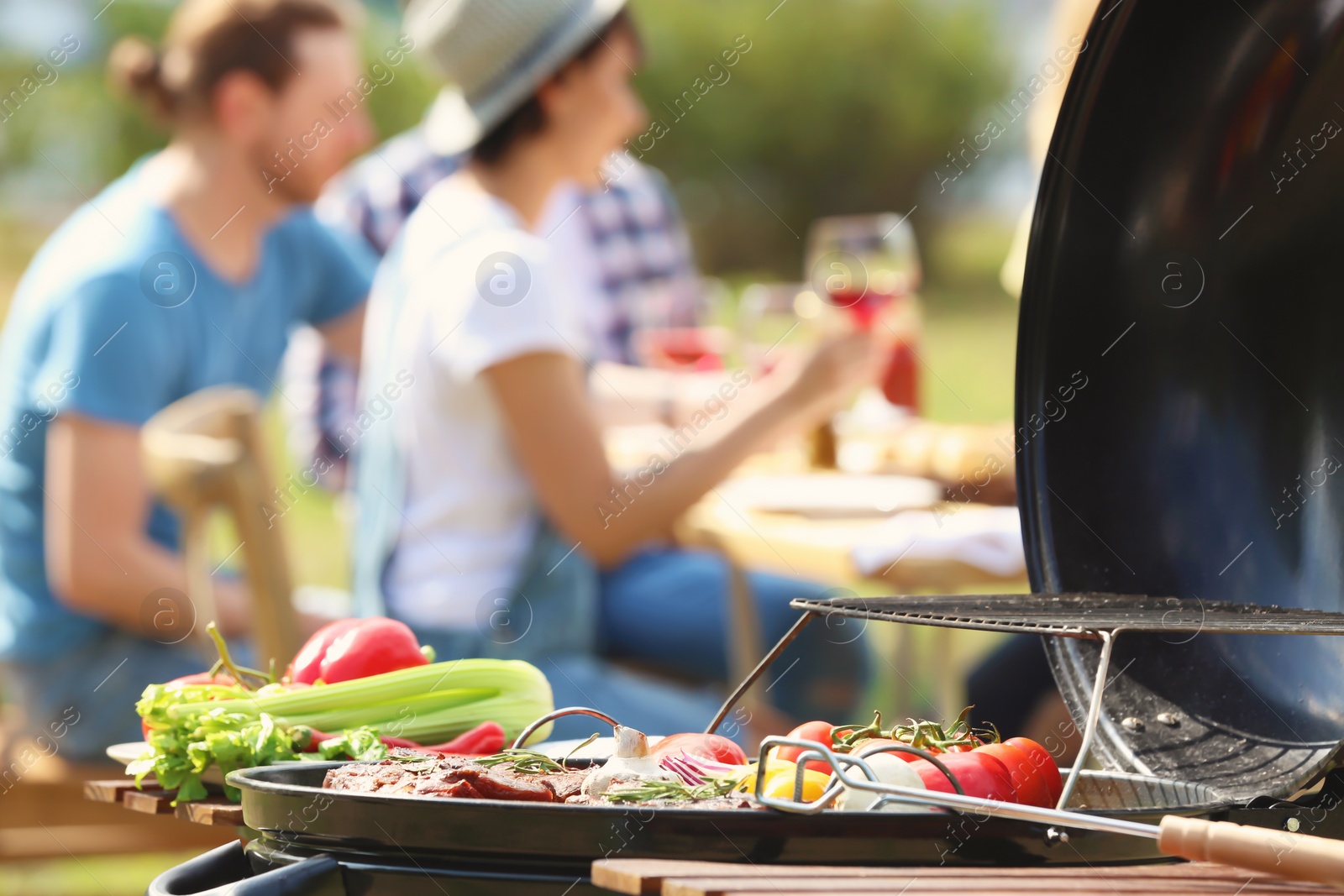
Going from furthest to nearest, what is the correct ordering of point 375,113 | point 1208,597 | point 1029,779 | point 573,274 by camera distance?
point 375,113
point 573,274
point 1208,597
point 1029,779

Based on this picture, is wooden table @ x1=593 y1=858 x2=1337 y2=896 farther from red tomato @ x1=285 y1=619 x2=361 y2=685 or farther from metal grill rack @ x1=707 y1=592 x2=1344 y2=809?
red tomato @ x1=285 y1=619 x2=361 y2=685

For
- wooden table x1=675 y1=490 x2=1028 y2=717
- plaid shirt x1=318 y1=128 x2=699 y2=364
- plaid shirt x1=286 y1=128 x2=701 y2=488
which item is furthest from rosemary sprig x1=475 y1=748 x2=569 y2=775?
plaid shirt x1=318 y1=128 x2=699 y2=364

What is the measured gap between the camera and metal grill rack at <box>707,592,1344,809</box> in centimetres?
91

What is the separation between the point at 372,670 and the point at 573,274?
4.09 metres

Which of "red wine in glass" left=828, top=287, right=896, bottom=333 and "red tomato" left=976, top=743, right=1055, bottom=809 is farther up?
"red wine in glass" left=828, top=287, right=896, bottom=333

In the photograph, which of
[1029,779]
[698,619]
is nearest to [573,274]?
[698,619]

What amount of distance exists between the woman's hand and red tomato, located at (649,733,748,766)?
174cm

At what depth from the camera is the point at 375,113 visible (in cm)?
1102

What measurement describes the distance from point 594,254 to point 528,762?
453cm

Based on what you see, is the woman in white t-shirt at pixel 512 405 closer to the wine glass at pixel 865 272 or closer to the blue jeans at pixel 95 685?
the wine glass at pixel 865 272

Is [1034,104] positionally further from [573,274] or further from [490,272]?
[573,274]

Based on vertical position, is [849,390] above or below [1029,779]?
above

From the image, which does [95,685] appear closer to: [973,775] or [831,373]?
[831,373]

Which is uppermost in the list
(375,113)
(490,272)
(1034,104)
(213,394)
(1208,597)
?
(375,113)
